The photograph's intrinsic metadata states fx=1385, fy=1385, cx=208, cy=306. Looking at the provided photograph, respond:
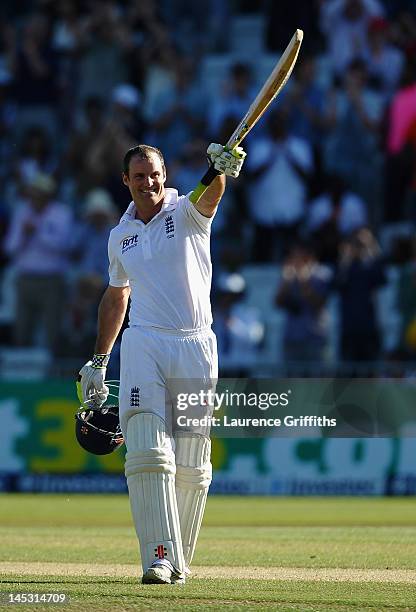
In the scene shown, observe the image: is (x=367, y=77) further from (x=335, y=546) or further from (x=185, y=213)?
(x=185, y=213)

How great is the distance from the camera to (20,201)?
17.1 metres

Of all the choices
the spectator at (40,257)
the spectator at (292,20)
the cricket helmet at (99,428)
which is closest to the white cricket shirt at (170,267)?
the cricket helmet at (99,428)

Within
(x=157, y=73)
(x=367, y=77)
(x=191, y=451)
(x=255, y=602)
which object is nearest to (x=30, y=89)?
(x=157, y=73)

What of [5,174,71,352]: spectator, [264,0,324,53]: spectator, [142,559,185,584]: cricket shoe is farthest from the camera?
[264,0,324,53]: spectator

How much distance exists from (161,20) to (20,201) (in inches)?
142

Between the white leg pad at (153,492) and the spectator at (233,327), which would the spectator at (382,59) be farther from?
the white leg pad at (153,492)

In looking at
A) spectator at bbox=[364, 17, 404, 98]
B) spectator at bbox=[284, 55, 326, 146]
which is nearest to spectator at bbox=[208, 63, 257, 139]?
spectator at bbox=[284, 55, 326, 146]

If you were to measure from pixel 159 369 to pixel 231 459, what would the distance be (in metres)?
7.91

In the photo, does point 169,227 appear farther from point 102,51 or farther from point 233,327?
point 102,51

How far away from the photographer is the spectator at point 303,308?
1470 cm

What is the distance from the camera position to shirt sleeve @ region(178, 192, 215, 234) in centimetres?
725

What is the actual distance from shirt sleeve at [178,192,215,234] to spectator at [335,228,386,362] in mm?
7392
